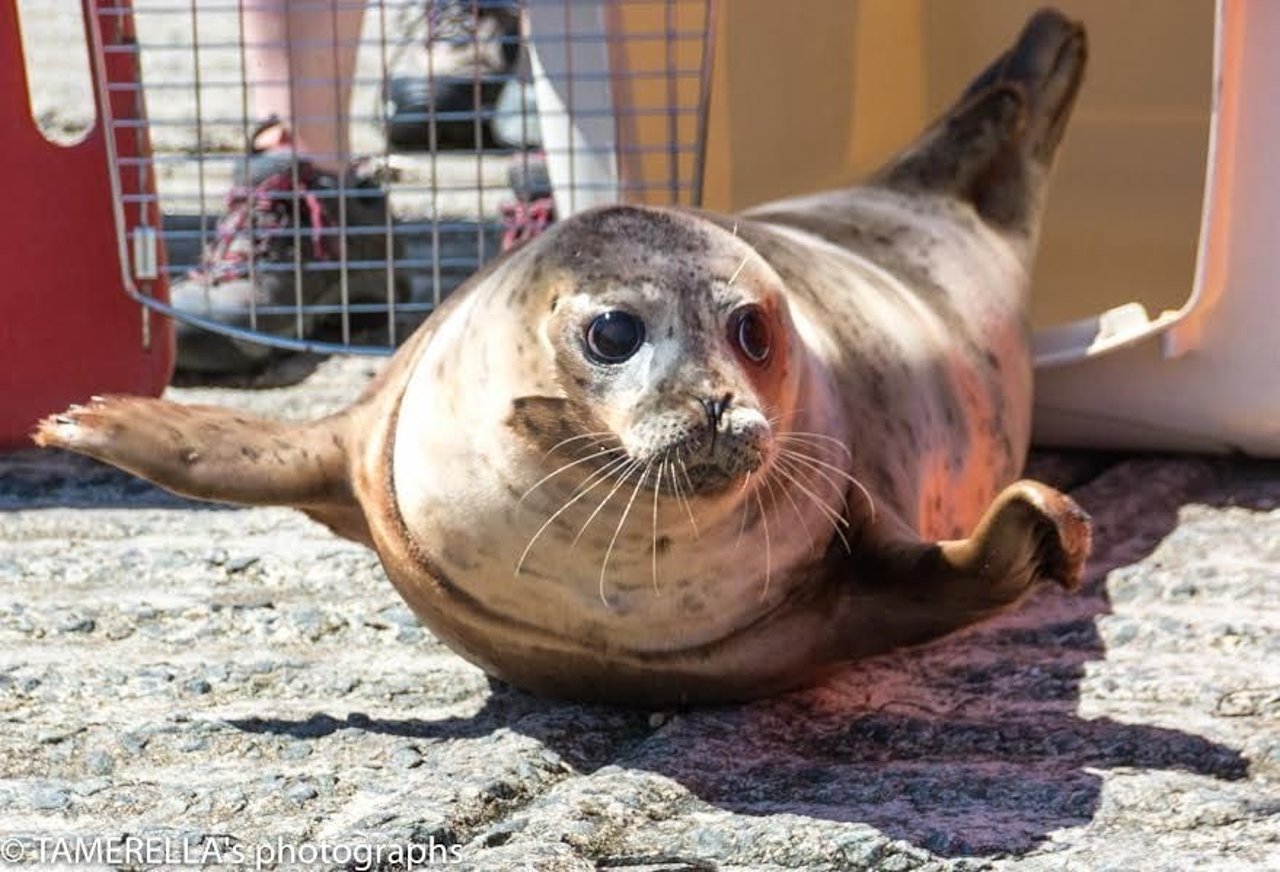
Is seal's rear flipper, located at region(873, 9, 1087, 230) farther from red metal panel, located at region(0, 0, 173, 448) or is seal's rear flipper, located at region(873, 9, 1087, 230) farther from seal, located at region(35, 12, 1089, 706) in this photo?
red metal panel, located at region(0, 0, 173, 448)

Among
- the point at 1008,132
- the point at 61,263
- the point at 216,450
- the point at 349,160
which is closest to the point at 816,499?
the point at 216,450

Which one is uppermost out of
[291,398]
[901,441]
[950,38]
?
[950,38]

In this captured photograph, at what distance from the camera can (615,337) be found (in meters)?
2.37

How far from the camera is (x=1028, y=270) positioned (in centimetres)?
367

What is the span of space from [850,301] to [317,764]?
0.93 metres

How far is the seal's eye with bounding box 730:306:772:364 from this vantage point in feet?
7.94

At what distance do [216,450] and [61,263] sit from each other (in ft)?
3.96

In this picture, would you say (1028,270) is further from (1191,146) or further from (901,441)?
(901,441)

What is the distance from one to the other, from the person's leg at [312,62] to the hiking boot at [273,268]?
0.08m

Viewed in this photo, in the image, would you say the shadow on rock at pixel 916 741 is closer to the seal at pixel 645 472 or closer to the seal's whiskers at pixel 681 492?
the seal at pixel 645 472

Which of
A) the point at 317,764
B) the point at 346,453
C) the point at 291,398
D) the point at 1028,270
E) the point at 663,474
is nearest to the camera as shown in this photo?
the point at 663,474

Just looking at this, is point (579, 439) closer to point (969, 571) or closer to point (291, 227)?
point (969, 571)

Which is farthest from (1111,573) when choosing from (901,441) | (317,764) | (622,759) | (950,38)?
(950,38)

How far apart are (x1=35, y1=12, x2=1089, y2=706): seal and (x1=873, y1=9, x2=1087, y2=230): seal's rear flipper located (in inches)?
30.2
